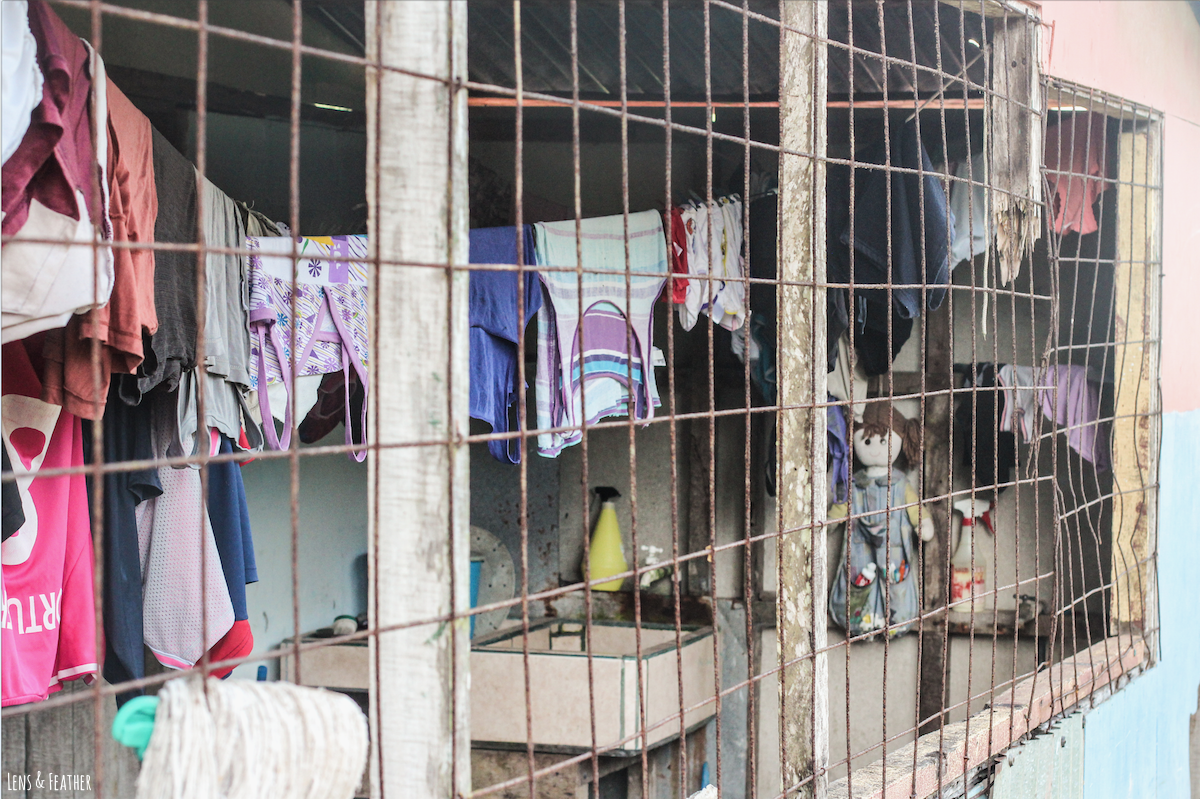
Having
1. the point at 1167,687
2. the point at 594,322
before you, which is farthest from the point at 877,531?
the point at 594,322

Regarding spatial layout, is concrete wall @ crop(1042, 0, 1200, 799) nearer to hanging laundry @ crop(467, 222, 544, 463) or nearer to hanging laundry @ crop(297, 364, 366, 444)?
hanging laundry @ crop(467, 222, 544, 463)

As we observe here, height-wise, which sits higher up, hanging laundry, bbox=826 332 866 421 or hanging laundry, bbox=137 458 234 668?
hanging laundry, bbox=826 332 866 421

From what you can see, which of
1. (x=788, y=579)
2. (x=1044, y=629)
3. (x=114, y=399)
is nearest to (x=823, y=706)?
(x=788, y=579)

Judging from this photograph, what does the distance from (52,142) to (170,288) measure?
813mm

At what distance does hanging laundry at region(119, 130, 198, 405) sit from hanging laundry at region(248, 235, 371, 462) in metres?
0.35

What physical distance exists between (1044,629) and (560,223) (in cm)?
371

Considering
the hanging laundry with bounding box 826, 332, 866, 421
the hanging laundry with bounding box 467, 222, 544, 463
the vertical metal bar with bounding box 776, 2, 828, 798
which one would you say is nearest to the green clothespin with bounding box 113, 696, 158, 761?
the vertical metal bar with bounding box 776, 2, 828, 798

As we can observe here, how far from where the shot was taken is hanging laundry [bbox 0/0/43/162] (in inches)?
64.5

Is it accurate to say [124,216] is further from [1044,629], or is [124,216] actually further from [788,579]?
[1044,629]

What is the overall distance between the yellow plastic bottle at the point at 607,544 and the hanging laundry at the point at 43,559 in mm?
3546

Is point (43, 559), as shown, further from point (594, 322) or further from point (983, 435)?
point (983, 435)

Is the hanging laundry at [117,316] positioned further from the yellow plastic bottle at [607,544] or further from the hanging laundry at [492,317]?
the yellow plastic bottle at [607,544]

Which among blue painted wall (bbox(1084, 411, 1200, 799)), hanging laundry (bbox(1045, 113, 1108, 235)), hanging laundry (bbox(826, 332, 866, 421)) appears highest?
hanging laundry (bbox(1045, 113, 1108, 235))

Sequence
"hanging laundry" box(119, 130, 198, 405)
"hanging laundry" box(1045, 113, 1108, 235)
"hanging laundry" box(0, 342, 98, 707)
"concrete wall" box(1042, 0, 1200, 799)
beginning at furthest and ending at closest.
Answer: "hanging laundry" box(1045, 113, 1108, 235) → "concrete wall" box(1042, 0, 1200, 799) → "hanging laundry" box(119, 130, 198, 405) → "hanging laundry" box(0, 342, 98, 707)
